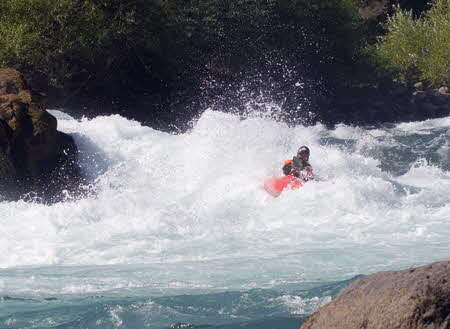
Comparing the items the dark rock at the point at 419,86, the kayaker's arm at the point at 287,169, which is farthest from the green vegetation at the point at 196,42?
the kayaker's arm at the point at 287,169

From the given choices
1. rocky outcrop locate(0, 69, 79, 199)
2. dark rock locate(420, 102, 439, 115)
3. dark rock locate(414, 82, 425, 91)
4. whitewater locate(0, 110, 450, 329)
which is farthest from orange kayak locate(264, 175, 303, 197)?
dark rock locate(414, 82, 425, 91)

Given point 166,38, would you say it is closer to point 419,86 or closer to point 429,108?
point 429,108

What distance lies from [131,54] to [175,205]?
9.41 metres

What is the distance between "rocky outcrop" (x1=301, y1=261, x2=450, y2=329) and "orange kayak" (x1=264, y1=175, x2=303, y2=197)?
6.99 m

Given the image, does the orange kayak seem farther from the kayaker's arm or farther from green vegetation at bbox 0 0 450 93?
green vegetation at bbox 0 0 450 93

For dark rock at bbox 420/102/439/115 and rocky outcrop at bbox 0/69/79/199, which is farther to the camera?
dark rock at bbox 420/102/439/115

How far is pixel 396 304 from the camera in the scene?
390cm

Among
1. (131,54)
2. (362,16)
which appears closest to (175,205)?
(131,54)

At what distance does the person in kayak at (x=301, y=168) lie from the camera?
37.8ft

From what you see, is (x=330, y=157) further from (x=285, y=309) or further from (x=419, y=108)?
(x=419, y=108)

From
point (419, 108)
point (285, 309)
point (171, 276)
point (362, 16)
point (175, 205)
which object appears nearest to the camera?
point (285, 309)

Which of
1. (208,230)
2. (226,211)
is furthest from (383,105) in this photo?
(208,230)

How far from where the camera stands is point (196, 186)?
12.1 metres

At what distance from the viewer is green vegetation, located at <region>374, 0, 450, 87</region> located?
25.0 meters
